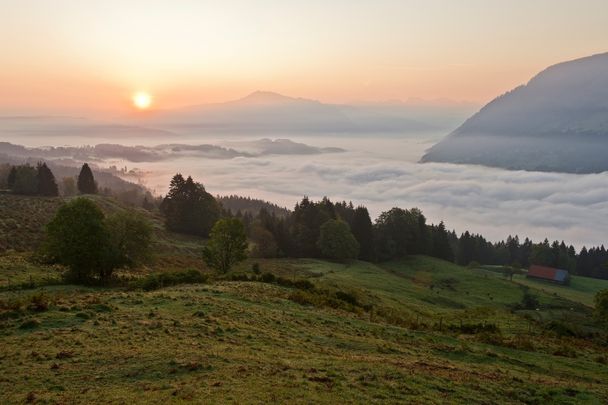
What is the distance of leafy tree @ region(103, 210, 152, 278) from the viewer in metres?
44.3

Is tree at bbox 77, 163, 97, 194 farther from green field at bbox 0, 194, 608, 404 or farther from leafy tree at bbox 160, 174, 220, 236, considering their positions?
green field at bbox 0, 194, 608, 404

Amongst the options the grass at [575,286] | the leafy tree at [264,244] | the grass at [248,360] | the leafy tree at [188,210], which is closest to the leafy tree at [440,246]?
the grass at [575,286]

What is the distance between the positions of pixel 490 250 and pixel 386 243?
78.4 metres

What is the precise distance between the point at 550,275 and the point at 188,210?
98644 mm

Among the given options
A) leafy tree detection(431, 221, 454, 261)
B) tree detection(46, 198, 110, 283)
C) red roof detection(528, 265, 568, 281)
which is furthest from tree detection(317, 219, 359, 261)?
red roof detection(528, 265, 568, 281)

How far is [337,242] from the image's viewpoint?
3654 inches

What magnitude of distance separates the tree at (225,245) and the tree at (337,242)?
40219mm

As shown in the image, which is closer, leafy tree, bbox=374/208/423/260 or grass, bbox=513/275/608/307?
grass, bbox=513/275/608/307

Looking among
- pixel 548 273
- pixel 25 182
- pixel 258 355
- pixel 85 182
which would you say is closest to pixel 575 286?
pixel 548 273

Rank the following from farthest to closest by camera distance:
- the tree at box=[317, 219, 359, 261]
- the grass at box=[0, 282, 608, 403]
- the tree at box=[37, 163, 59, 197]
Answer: the tree at box=[37, 163, 59, 197]
the tree at box=[317, 219, 359, 261]
the grass at box=[0, 282, 608, 403]

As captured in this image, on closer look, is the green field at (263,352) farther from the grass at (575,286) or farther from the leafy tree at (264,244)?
the grass at (575,286)

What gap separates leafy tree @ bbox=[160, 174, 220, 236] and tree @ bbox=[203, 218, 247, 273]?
47.8 meters

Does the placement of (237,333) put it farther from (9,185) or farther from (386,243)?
(9,185)

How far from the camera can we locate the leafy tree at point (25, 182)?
4112 inches
